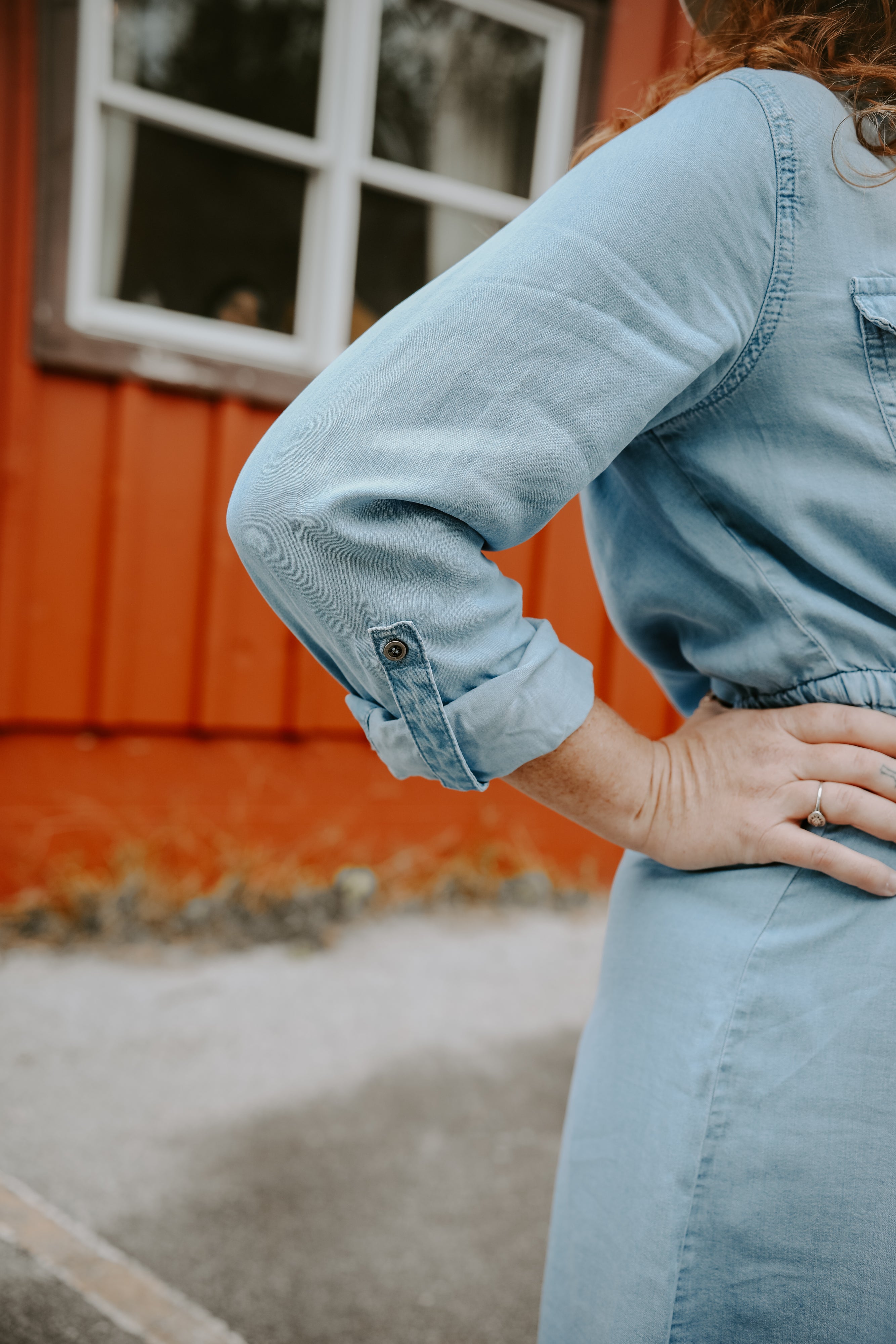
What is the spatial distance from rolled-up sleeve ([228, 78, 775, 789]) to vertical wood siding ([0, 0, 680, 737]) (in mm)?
3217

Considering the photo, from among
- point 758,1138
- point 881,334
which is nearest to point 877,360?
point 881,334

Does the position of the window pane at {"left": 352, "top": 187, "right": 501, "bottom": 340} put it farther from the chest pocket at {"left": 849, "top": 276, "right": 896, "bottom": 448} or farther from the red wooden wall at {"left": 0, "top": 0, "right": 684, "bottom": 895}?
the chest pocket at {"left": 849, "top": 276, "right": 896, "bottom": 448}

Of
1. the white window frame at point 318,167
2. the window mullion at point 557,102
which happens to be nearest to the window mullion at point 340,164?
the white window frame at point 318,167

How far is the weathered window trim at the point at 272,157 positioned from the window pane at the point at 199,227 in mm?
69

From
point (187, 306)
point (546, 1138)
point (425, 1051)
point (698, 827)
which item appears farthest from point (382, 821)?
point (698, 827)

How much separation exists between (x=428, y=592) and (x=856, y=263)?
16.9 inches

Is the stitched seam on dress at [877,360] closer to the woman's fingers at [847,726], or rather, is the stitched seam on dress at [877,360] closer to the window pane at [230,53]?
the woman's fingers at [847,726]

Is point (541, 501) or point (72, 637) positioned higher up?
point (541, 501)

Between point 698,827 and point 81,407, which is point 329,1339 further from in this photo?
point 81,407

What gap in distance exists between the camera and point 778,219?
29.9 inches

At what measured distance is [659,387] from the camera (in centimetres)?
75

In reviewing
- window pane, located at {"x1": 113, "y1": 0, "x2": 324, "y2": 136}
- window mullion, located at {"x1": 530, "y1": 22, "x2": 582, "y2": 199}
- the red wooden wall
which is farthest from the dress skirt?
window mullion, located at {"x1": 530, "y1": 22, "x2": 582, "y2": 199}

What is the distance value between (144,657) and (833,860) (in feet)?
11.3

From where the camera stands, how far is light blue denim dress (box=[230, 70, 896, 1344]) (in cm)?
74
